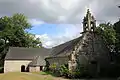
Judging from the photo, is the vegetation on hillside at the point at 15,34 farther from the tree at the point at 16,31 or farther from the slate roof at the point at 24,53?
the slate roof at the point at 24,53

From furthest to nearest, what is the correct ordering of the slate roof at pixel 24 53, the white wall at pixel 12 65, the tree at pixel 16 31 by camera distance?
the tree at pixel 16 31
the slate roof at pixel 24 53
the white wall at pixel 12 65

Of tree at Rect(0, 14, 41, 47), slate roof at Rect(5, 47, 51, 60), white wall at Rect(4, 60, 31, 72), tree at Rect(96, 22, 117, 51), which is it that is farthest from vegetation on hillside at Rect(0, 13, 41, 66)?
tree at Rect(96, 22, 117, 51)

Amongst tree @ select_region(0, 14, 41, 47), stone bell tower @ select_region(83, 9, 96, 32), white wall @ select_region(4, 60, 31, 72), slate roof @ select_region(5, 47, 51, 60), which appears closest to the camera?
stone bell tower @ select_region(83, 9, 96, 32)

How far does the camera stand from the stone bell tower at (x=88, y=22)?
128ft

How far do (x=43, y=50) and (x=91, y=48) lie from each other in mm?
28337

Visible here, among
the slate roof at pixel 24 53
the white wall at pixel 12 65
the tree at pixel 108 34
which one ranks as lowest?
the white wall at pixel 12 65

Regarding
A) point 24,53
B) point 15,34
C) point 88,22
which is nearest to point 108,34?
point 88,22

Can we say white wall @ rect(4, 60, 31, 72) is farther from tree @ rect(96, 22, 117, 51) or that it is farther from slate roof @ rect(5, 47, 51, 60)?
tree @ rect(96, 22, 117, 51)

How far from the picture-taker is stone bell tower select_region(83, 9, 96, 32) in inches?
1531

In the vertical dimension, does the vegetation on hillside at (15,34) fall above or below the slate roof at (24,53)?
above

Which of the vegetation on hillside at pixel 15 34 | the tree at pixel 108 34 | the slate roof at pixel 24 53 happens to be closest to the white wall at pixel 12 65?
the slate roof at pixel 24 53

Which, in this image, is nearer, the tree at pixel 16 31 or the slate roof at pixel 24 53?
the slate roof at pixel 24 53

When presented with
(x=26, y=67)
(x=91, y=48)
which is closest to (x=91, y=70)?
(x=91, y=48)

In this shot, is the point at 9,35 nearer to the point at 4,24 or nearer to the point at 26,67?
the point at 4,24
